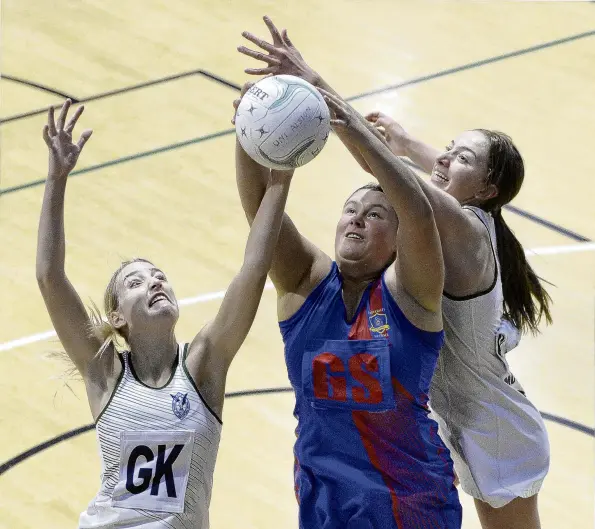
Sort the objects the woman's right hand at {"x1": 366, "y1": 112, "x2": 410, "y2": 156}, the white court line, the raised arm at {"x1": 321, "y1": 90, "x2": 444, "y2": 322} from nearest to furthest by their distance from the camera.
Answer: the raised arm at {"x1": 321, "y1": 90, "x2": 444, "y2": 322} → the woman's right hand at {"x1": 366, "y1": 112, "x2": 410, "y2": 156} → the white court line

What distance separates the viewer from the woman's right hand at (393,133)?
Answer: 208 inches

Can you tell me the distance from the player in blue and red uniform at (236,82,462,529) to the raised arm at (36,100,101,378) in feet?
2.29

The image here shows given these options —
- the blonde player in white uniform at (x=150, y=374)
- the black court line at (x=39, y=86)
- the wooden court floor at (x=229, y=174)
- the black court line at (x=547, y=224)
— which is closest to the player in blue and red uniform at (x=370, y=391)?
the blonde player in white uniform at (x=150, y=374)

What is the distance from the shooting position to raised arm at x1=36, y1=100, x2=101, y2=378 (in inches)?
162

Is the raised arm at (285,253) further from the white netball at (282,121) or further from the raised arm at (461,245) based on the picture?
the raised arm at (461,245)

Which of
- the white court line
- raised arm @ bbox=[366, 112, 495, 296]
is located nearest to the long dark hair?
raised arm @ bbox=[366, 112, 495, 296]

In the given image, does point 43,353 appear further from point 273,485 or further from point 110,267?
point 273,485

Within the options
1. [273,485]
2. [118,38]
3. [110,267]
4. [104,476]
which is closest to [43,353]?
[110,267]

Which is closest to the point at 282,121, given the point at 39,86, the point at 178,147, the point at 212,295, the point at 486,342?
the point at 486,342

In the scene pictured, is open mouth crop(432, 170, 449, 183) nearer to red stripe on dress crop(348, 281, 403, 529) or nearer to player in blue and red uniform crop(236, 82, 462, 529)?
player in blue and red uniform crop(236, 82, 462, 529)

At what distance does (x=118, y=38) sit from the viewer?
10.8m

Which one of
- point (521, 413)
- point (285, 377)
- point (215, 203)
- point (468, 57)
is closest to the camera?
point (521, 413)

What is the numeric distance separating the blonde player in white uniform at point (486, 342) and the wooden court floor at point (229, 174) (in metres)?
1.29

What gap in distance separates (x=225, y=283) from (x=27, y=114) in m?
2.84
